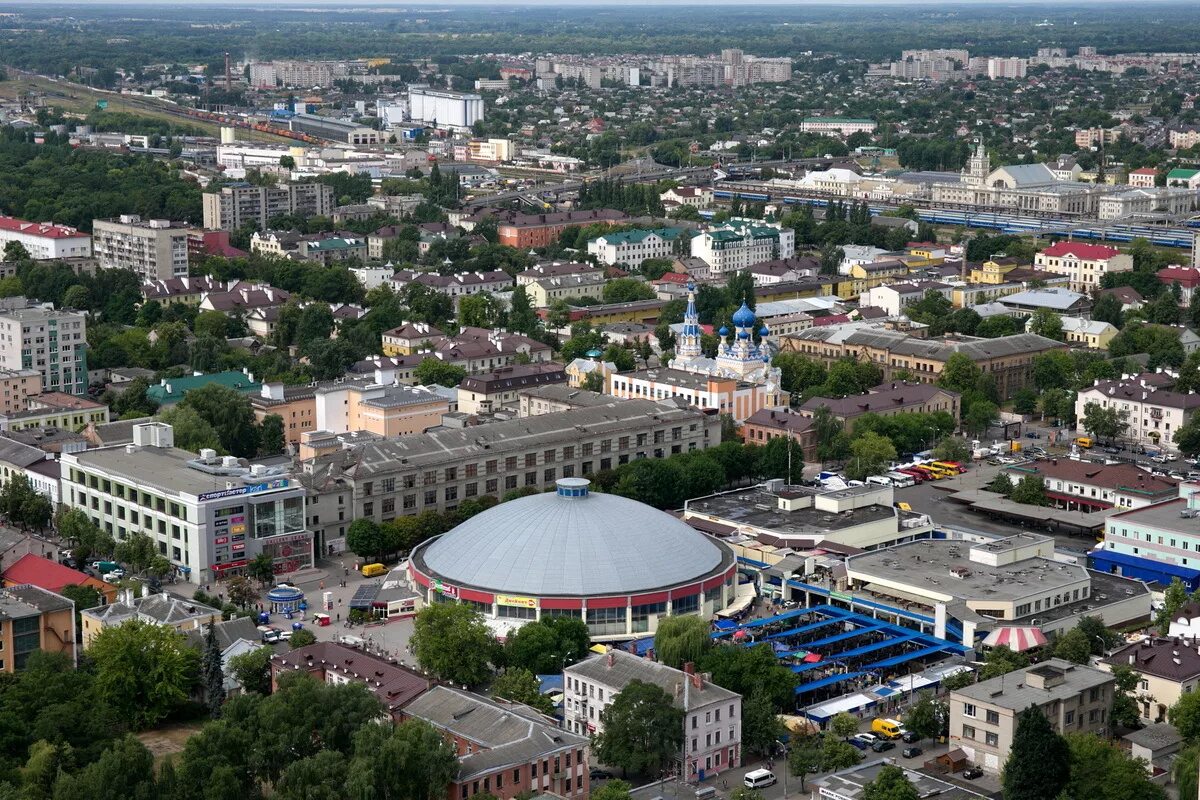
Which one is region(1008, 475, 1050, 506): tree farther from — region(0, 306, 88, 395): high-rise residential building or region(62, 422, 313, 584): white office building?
region(0, 306, 88, 395): high-rise residential building

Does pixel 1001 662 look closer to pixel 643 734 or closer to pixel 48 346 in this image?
pixel 643 734

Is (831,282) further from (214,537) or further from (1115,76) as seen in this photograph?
(1115,76)

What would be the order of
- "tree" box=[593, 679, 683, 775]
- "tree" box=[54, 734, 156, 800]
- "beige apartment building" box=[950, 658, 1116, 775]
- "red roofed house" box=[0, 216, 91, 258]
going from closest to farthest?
"tree" box=[54, 734, 156, 800]
"tree" box=[593, 679, 683, 775]
"beige apartment building" box=[950, 658, 1116, 775]
"red roofed house" box=[0, 216, 91, 258]

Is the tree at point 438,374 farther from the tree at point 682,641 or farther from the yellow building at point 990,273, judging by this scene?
the yellow building at point 990,273

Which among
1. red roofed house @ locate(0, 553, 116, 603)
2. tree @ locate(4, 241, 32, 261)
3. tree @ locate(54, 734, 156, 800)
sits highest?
tree @ locate(4, 241, 32, 261)

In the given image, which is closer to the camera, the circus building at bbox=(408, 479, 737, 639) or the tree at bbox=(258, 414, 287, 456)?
the circus building at bbox=(408, 479, 737, 639)

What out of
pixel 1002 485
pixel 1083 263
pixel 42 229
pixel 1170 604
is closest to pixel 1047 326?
pixel 1083 263

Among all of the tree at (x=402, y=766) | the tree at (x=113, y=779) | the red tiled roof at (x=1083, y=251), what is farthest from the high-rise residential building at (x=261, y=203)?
the tree at (x=402, y=766)

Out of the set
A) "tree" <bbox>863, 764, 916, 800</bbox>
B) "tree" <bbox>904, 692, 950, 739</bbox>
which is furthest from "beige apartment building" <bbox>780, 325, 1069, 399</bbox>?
"tree" <bbox>863, 764, 916, 800</bbox>
